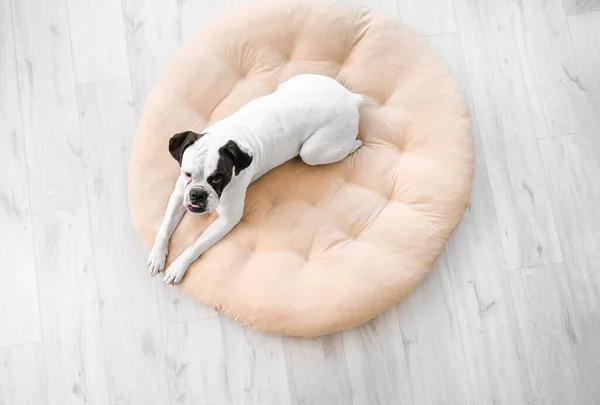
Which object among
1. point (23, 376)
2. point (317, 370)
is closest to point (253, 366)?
point (317, 370)

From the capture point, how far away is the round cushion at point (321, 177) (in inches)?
92.0

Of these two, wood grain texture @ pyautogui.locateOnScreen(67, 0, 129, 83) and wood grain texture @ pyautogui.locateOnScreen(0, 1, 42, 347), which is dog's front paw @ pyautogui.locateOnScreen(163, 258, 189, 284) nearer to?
wood grain texture @ pyautogui.locateOnScreen(0, 1, 42, 347)

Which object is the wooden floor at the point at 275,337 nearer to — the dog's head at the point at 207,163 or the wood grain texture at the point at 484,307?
the wood grain texture at the point at 484,307

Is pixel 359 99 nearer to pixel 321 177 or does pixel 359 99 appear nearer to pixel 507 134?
pixel 321 177

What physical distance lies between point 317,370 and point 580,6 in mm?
2049

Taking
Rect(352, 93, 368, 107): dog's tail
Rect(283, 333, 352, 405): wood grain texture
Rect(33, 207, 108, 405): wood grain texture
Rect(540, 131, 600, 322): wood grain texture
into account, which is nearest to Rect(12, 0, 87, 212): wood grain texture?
Rect(33, 207, 108, 405): wood grain texture

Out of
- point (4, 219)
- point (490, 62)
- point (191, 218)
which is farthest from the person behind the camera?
point (490, 62)

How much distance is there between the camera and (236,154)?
6.41ft

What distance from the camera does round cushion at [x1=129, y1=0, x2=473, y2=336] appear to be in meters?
2.34

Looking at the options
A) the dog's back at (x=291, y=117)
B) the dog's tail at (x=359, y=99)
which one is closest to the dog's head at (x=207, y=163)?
the dog's back at (x=291, y=117)

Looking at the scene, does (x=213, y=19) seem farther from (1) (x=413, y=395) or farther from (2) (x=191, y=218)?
(1) (x=413, y=395)

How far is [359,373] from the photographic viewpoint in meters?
2.48

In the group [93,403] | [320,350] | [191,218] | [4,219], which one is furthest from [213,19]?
[93,403]

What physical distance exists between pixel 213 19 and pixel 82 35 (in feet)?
2.02
